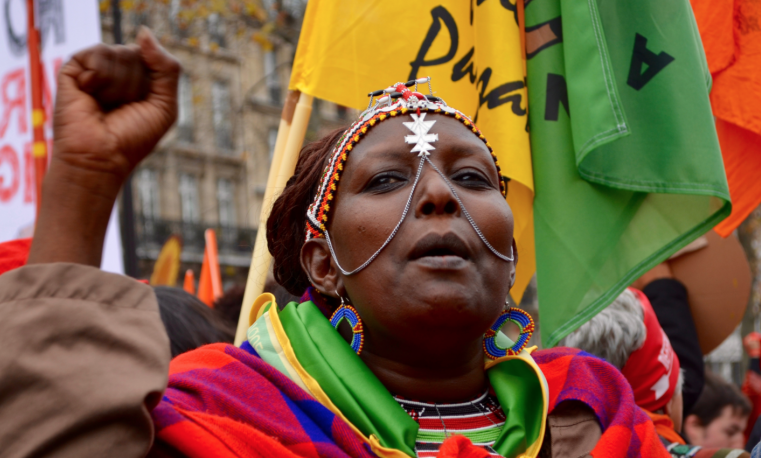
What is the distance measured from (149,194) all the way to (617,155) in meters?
25.4

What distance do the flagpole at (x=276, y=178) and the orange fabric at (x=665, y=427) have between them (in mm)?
1638

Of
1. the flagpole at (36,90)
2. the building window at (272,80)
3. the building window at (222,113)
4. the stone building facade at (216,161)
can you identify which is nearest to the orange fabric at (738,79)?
the flagpole at (36,90)

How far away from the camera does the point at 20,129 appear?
5.30 metres

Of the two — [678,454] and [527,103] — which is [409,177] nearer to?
[527,103]

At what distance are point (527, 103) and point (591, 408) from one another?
147cm

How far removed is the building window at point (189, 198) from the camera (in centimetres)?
2827

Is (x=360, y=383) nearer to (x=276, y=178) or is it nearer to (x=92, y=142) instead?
(x=92, y=142)

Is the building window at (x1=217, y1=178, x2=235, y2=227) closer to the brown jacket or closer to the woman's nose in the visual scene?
the woman's nose

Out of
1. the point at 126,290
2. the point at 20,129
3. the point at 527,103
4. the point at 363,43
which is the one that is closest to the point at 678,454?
the point at 527,103

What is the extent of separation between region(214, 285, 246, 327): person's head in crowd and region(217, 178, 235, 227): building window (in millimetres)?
25362

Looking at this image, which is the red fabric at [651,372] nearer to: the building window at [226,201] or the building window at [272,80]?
the building window at [226,201]

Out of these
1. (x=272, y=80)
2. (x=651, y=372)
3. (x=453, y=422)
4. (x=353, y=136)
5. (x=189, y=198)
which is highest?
(x=353, y=136)

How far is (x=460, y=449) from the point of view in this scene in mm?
1899

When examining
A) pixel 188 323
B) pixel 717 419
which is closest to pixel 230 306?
pixel 188 323
